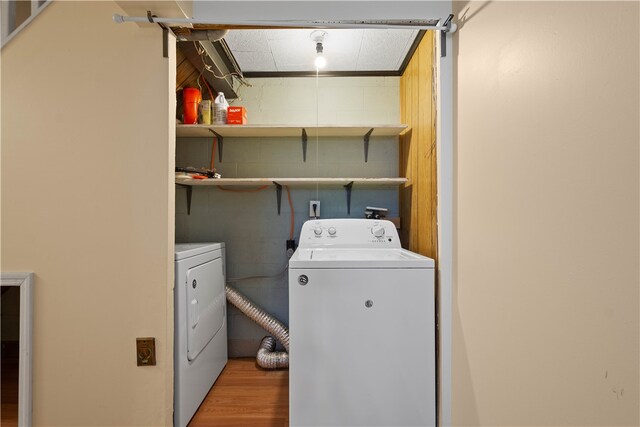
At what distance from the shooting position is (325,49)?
6.94 feet

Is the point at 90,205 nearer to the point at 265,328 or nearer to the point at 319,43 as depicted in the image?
the point at 265,328

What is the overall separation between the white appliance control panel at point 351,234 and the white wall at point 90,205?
3.20 ft

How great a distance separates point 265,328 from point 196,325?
2.45ft

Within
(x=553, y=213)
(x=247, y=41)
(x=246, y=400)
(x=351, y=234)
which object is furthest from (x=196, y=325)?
(x=247, y=41)

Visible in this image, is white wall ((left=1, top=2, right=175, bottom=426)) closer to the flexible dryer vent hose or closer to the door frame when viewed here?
the door frame

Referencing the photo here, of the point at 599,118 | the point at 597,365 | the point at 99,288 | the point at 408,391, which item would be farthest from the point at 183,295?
the point at 599,118

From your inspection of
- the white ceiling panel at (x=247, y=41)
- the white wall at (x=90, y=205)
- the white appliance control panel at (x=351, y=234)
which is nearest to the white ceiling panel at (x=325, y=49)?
the white ceiling panel at (x=247, y=41)

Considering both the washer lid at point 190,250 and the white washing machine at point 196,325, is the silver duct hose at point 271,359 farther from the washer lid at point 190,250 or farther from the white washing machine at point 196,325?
the washer lid at point 190,250

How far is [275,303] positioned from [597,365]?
2.05m

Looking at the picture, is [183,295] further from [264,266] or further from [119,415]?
[264,266]

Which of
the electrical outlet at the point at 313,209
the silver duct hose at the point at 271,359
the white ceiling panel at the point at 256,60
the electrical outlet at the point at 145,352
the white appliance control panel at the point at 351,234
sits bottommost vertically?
the silver duct hose at the point at 271,359

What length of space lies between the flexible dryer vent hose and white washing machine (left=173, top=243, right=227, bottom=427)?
139mm

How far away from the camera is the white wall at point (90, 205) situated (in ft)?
4.51

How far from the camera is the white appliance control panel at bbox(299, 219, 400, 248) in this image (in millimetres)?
2053
